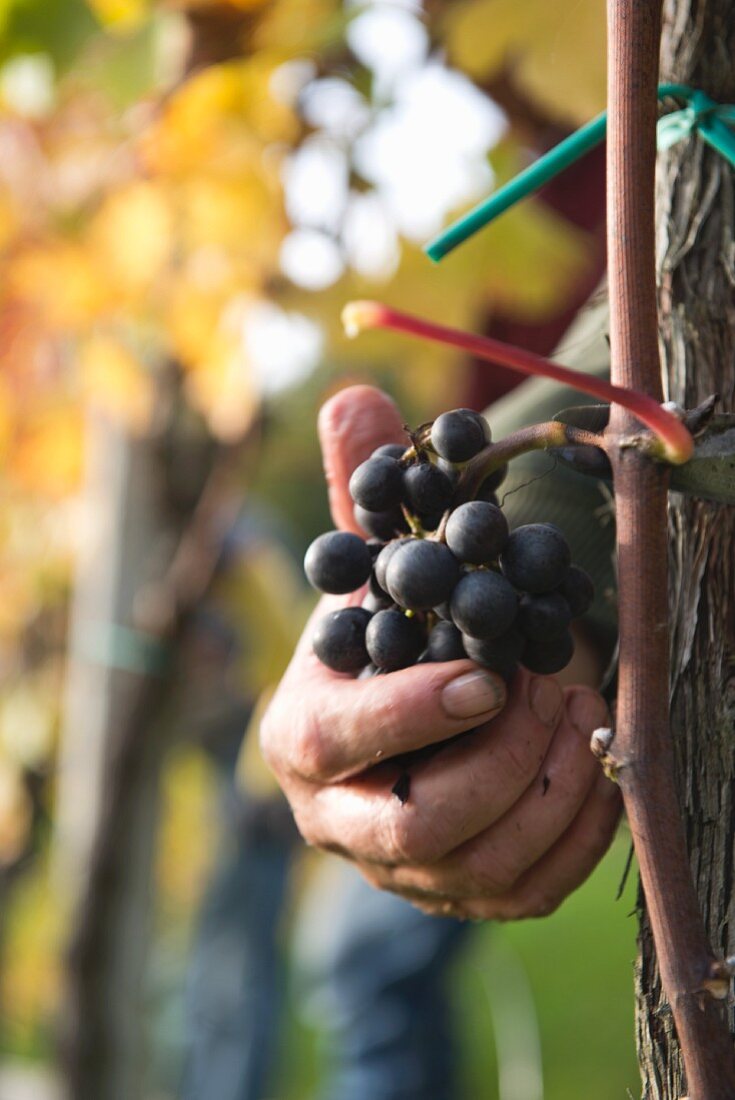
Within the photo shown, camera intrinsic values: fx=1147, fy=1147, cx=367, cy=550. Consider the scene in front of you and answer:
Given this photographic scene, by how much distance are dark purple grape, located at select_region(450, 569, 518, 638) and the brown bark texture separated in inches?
5.9

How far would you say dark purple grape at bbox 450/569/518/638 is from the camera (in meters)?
0.57

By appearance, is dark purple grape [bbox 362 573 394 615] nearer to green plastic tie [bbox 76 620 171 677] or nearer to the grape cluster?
the grape cluster

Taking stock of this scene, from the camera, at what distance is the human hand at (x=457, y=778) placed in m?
0.65

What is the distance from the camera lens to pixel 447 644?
2.11 ft

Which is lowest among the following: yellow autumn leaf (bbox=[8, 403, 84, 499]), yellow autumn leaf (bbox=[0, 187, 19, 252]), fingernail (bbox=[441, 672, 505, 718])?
yellow autumn leaf (bbox=[8, 403, 84, 499])

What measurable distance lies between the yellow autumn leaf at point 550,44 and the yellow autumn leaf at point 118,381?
3.21ft

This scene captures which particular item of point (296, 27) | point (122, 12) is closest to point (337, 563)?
point (122, 12)

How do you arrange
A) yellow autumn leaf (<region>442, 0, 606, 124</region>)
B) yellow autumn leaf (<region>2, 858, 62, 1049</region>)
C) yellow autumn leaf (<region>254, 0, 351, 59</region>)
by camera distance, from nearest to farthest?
1. yellow autumn leaf (<region>442, 0, 606, 124</region>)
2. yellow autumn leaf (<region>254, 0, 351, 59</region>)
3. yellow autumn leaf (<region>2, 858, 62, 1049</region>)

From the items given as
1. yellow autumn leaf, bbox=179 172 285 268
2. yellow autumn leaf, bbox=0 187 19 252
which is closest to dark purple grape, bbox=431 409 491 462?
yellow autumn leaf, bbox=179 172 285 268

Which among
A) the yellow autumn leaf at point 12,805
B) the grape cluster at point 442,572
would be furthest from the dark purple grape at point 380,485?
the yellow autumn leaf at point 12,805

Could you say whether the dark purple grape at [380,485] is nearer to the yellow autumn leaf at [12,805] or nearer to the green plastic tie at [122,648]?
the green plastic tie at [122,648]

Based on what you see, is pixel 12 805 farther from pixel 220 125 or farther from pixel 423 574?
pixel 423 574

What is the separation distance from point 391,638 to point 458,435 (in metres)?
0.12

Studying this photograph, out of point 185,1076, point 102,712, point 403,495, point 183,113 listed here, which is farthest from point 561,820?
point 185,1076
